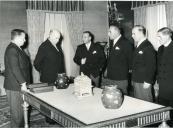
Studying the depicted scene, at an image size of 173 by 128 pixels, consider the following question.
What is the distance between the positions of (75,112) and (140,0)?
6336mm

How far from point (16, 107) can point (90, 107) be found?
1736 mm

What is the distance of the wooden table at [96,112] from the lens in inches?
110

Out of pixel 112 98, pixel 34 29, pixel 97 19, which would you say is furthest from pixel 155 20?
pixel 112 98

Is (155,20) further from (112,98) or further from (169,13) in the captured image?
(112,98)

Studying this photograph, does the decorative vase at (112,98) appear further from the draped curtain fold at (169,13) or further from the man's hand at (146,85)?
the draped curtain fold at (169,13)

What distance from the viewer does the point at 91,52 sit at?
6164 mm

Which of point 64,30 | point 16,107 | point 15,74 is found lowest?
point 16,107

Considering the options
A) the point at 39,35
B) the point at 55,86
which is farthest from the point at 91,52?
the point at 39,35

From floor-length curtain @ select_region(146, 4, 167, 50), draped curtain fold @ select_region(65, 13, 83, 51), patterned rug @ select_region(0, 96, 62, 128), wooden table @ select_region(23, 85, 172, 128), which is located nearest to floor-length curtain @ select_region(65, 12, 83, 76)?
draped curtain fold @ select_region(65, 13, 83, 51)

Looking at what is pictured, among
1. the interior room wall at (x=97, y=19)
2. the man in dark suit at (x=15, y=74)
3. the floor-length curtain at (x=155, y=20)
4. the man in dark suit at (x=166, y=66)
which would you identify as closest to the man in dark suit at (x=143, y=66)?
the man in dark suit at (x=166, y=66)

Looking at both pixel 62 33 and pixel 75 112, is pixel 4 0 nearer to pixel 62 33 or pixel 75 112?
pixel 62 33

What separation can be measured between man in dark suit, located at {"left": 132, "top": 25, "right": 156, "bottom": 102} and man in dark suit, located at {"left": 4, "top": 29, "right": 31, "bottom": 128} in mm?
1993

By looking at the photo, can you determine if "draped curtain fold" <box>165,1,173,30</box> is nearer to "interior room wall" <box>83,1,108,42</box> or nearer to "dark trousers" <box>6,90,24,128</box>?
"interior room wall" <box>83,1,108,42</box>

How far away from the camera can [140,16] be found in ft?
28.3
